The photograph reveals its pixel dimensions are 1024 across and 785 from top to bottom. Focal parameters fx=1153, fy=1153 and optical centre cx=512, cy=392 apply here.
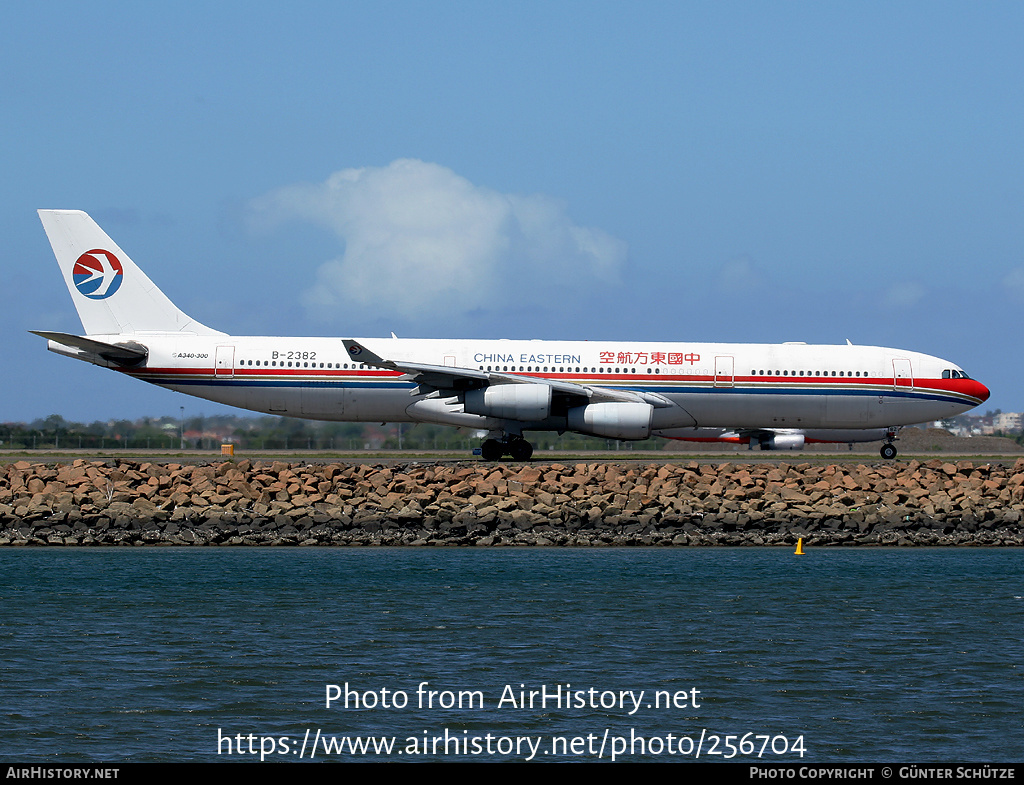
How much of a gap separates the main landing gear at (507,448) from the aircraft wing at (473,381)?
2.27 meters

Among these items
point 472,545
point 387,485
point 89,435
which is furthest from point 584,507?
point 89,435

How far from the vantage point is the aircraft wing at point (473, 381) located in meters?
34.5

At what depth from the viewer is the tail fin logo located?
1601 inches

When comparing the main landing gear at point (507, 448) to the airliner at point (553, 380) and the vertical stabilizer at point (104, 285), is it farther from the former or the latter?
the vertical stabilizer at point (104, 285)

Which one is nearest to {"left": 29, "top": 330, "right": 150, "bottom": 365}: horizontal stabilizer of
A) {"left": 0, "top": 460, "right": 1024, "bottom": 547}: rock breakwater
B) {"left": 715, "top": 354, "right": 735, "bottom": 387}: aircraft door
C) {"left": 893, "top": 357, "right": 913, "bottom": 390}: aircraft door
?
{"left": 0, "top": 460, "right": 1024, "bottom": 547}: rock breakwater

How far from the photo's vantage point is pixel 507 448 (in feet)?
125

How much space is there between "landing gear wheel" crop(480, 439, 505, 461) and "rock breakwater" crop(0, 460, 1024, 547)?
15.5 feet

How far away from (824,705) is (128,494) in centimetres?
2164

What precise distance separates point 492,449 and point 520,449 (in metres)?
0.94

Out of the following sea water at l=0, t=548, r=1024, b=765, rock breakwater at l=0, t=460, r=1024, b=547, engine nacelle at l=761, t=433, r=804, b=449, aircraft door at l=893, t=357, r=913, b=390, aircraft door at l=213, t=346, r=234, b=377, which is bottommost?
sea water at l=0, t=548, r=1024, b=765

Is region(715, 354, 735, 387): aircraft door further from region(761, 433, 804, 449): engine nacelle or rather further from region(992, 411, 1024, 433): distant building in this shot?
region(992, 411, 1024, 433): distant building

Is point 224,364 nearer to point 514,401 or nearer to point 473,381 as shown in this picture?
point 473,381

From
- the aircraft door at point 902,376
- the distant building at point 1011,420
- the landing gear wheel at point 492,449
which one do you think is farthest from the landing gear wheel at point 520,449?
the distant building at point 1011,420
